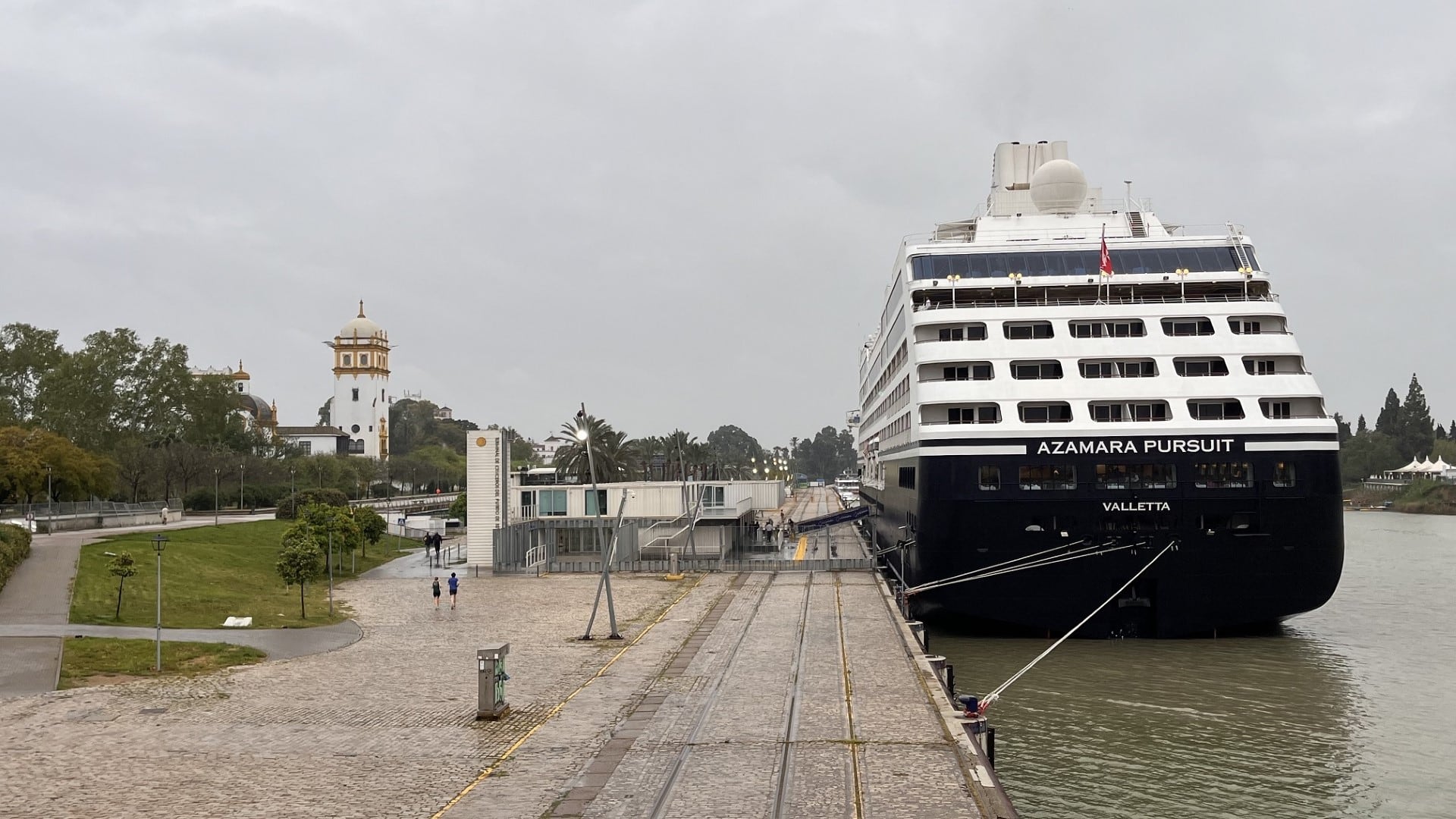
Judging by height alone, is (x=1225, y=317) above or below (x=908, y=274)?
below

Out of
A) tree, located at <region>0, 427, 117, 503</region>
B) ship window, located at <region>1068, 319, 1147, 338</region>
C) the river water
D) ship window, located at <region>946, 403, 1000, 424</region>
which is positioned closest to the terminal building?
ship window, located at <region>946, 403, 1000, 424</region>

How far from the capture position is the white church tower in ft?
474

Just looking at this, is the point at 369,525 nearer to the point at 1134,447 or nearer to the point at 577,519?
the point at 577,519

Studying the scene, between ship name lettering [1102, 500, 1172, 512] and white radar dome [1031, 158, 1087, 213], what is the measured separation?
16812mm

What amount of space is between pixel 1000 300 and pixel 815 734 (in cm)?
2178

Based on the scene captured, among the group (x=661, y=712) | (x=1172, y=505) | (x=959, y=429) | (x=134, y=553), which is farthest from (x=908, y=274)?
(x=134, y=553)

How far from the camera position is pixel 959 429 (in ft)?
108

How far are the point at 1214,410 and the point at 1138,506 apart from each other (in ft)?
13.9

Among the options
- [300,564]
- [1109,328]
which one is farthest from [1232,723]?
[300,564]

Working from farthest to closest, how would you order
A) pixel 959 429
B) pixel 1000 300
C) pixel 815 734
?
1. pixel 1000 300
2. pixel 959 429
3. pixel 815 734

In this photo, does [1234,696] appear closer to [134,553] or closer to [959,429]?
[959,429]

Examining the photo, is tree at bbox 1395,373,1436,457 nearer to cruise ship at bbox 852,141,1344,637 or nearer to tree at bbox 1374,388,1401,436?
tree at bbox 1374,388,1401,436

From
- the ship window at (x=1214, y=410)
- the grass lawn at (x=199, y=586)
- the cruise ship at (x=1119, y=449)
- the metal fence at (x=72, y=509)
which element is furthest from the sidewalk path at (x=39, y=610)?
the ship window at (x=1214, y=410)

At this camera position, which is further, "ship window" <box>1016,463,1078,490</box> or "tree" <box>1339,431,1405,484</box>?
"tree" <box>1339,431,1405,484</box>
